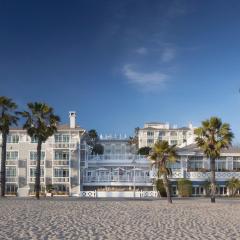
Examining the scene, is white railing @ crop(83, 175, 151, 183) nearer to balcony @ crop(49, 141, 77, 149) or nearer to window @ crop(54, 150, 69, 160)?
window @ crop(54, 150, 69, 160)

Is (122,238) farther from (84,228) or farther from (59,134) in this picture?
(59,134)

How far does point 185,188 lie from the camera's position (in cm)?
7044

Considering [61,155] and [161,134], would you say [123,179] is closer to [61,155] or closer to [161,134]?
[61,155]

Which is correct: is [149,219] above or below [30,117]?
below

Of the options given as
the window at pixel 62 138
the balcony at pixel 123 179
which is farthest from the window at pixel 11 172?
the balcony at pixel 123 179

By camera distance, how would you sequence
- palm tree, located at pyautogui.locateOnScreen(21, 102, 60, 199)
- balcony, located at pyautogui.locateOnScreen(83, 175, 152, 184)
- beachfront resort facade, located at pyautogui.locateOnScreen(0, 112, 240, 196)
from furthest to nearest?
balcony, located at pyautogui.locateOnScreen(83, 175, 152, 184), beachfront resort facade, located at pyautogui.locateOnScreen(0, 112, 240, 196), palm tree, located at pyautogui.locateOnScreen(21, 102, 60, 199)

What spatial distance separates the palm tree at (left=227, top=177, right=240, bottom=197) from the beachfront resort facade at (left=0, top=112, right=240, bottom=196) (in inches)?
90.4

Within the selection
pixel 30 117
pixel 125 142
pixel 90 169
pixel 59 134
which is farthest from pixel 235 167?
pixel 125 142

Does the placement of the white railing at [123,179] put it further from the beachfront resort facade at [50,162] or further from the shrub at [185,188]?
the shrub at [185,188]

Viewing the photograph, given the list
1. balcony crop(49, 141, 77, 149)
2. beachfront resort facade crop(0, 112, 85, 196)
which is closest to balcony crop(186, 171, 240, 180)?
beachfront resort facade crop(0, 112, 85, 196)

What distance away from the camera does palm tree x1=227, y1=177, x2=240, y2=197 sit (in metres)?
70.9

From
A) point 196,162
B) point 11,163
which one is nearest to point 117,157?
point 196,162

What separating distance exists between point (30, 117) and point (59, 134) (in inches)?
778

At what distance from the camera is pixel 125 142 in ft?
475
